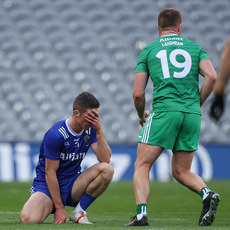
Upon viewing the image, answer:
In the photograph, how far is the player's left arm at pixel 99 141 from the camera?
5.22m

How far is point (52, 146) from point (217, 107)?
7.44 ft

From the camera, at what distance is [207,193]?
4.93 metres

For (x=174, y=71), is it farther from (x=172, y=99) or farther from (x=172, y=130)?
(x=172, y=130)

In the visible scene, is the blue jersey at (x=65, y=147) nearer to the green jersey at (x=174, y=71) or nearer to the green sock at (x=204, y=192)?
the green jersey at (x=174, y=71)

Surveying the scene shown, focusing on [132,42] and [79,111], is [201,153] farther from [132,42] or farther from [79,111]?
[79,111]

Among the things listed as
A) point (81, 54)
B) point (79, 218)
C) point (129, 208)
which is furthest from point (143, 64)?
point (81, 54)

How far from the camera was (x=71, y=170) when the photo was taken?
223 inches

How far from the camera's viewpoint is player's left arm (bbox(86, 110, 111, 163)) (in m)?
5.22

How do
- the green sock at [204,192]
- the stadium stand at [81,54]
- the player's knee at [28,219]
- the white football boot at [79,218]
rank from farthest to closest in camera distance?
1. the stadium stand at [81,54]
2. the white football boot at [79,218]
3. the player's knee at [28,219]
4. the green sock at [204,192]

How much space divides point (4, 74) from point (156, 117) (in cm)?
1211

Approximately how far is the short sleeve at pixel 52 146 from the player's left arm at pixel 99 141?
0.34 m

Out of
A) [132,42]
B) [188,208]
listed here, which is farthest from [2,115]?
[188,208]

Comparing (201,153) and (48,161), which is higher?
(48,161)

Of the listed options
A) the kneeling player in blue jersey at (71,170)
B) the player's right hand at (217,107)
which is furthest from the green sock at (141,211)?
the player's right hand at (217,107)
